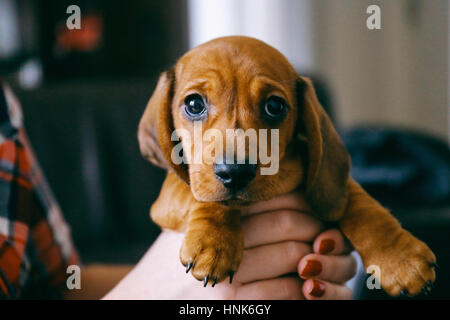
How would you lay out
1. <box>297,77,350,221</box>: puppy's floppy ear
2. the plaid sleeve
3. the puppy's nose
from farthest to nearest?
the plaid sleeve
<box>297,77,350,221</box>: puppy's floppy ear
the puppy's nose

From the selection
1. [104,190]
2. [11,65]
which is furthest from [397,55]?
[11,65]

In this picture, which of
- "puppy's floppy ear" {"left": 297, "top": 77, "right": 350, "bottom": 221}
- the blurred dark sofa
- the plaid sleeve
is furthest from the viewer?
the blurred dark sofa

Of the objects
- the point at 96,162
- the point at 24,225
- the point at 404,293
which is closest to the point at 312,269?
the point at 404,293

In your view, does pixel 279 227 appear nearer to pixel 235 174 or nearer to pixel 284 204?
pixel 284 204

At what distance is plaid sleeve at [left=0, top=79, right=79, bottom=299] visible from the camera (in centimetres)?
104

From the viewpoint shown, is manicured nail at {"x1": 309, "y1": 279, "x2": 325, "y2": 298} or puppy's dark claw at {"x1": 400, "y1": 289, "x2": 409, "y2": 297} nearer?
puppy's dark claw at {"x1": 400, "y1": 289, "x2": 409, "y2": 297}

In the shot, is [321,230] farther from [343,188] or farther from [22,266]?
[22,266]

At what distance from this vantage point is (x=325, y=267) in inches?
31.9

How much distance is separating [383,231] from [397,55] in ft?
1.32

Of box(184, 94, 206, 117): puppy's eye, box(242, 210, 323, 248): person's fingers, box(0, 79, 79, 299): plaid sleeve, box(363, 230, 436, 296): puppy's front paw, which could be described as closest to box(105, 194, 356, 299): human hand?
box(242, 210, 323, 248): person's fingers

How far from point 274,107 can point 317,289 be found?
0.33m

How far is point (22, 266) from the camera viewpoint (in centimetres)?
106

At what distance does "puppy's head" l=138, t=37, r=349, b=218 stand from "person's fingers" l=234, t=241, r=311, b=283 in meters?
0.11

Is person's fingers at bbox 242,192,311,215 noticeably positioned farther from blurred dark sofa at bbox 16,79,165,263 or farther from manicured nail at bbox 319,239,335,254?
blurred dark sofa at bbox 16,79,165,263
